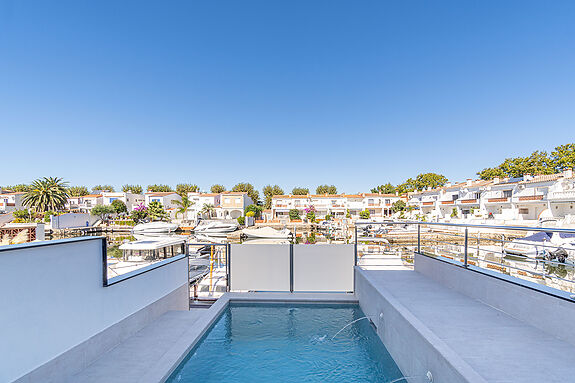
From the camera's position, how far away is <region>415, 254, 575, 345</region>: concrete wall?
2.57m

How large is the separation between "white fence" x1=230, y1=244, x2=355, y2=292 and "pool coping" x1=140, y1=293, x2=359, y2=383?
0.19 metres

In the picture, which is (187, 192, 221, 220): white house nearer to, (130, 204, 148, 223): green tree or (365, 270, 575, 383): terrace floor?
(130, 204, 148, 223): green tree

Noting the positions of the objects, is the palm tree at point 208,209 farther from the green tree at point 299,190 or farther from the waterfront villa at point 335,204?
the green tree at point 299,190

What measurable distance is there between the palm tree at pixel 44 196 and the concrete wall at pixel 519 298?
4489 centimetres

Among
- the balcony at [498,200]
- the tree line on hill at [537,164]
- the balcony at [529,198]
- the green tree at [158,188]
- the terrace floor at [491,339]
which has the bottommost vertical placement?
the terrace floor at [491,339]

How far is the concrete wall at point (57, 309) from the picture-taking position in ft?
6.96

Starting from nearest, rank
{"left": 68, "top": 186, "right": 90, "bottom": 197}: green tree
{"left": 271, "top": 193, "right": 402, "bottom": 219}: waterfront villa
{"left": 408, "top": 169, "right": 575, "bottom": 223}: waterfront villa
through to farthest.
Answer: {"left": 408, "top": 169, "right": 575, "bottom": 223}: waterfront villa → {"left": 271, "top": 193, "right": 402, "bottom": 219}: waterfront villa → {"left": 68, "top": 186, "right": 90, "bottom": 197}: green tree

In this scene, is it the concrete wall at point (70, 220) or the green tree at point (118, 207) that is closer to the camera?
the concrete wall at point (70, 220)

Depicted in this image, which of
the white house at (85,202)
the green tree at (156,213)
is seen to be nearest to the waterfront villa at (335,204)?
the green tree at (156,213)

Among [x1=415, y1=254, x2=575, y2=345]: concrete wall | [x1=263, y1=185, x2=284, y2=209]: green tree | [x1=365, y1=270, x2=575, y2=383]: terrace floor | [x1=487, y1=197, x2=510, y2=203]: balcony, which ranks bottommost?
[x1=365, y1=270, x2=575, y2=383]: terrace floor

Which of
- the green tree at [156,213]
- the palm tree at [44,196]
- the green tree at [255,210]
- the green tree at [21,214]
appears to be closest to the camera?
the green tree at [21,214]

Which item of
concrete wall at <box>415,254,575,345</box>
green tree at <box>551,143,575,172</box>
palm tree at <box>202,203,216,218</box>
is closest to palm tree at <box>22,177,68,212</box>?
palm tree at <box>202,203,216,218</box>

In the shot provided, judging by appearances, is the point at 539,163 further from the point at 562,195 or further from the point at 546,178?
the point at 562,195

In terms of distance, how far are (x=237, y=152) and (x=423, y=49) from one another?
25990 mm
